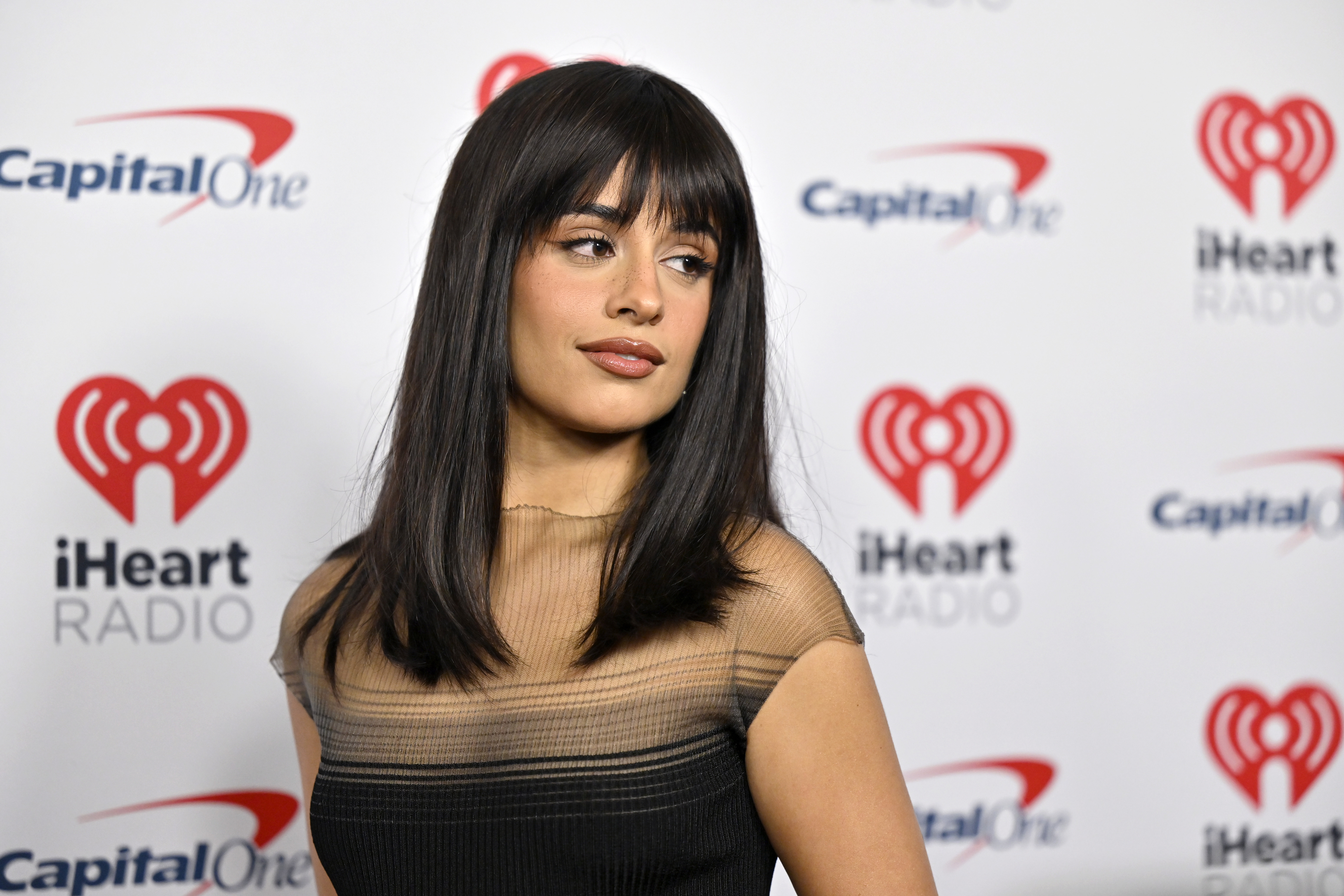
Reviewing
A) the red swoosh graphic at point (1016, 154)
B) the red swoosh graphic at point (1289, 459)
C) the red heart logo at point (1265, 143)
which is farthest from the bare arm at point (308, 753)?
the red heart logo at point (1265, 143)

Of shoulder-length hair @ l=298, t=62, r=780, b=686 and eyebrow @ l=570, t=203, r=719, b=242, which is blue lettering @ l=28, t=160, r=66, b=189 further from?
eyebrow @ l=570, t=203, r=719, b=242

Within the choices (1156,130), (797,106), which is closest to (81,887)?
(797,106)

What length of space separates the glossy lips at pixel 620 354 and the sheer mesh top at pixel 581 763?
0.67 ft

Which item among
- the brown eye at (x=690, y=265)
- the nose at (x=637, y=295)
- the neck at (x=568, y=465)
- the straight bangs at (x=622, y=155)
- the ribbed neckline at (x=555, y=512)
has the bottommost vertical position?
the ribbed neckline at (x=555, y=512)

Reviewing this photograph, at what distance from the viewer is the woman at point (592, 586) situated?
984 millimetres

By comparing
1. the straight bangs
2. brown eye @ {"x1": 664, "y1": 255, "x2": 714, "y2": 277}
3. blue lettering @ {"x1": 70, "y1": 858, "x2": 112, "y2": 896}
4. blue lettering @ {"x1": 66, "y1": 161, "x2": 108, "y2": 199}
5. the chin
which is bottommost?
blue lettering @ {"x1": 70, "y1": 858, "x2": 112, "y2": 896}

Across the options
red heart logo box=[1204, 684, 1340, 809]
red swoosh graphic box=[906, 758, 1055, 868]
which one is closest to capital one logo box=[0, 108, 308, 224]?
red swoosh graphic box=[906, 758, 1055, 868]

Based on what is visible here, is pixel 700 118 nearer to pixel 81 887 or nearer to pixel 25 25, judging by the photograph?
pixel 25 25

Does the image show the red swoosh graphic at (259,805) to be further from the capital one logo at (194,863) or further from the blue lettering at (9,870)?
the blue lettering at (9,870)

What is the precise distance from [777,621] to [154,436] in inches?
54.9

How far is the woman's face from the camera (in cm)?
109

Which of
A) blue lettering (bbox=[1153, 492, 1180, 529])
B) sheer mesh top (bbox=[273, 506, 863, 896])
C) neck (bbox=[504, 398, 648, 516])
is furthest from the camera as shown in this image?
blue lettering (bbox=[1153, 492, 1180, 529])

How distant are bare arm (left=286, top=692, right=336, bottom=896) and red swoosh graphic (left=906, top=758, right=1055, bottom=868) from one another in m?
1.20

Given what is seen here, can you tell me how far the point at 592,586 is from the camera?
43.3 inches
